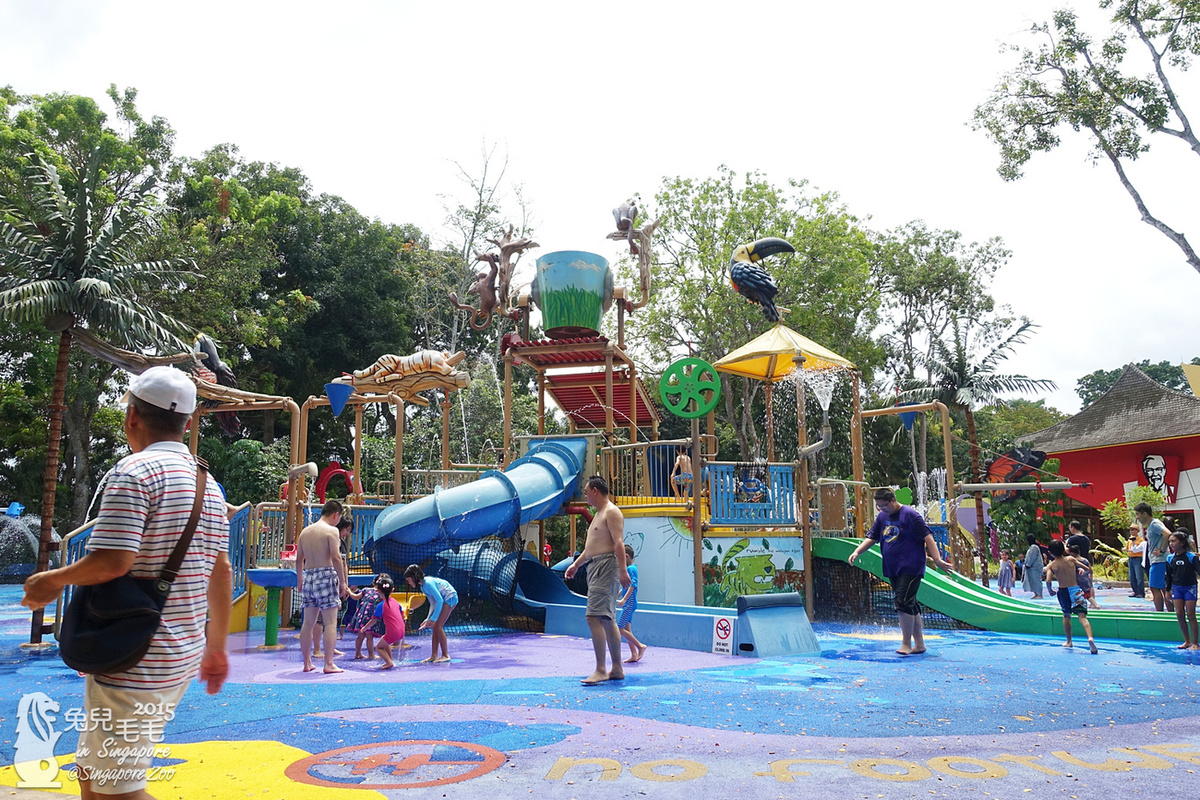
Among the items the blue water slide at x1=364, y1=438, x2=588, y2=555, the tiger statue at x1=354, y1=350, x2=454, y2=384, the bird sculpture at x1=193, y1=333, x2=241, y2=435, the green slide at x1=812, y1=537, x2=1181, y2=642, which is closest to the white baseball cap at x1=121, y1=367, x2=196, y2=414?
the blue water slide at x1=364, y1=438, x2=588, y2=555

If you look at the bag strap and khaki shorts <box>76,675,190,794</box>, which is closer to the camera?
khaki shorts <box>76,675,190,794</box>

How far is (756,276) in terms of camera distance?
655 inches

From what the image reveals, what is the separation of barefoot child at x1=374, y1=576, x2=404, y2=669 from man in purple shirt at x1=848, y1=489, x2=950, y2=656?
5238mm

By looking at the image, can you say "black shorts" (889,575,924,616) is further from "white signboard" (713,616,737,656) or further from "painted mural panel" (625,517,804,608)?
"painted mural panel" (625,517,804,608)

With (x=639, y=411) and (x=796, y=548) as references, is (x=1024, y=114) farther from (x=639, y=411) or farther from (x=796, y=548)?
(x=639, y=411)

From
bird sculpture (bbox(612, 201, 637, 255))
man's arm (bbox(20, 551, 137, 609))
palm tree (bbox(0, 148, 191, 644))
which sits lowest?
man's arm (bbox(20, 551, 137, 609))

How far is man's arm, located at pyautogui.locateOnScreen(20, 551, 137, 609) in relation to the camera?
7.89ft

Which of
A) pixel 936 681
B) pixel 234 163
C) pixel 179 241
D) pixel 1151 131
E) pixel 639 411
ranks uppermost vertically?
pixel 234 163

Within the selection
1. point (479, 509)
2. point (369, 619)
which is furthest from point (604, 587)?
point (479, 509)

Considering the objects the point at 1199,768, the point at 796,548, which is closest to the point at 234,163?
the point at 796,548

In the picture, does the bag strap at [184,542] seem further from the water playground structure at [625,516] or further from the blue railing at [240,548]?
the blue railing at [240,548]

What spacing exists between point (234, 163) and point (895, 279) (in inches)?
1060

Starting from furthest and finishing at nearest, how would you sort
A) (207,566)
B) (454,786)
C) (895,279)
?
(895,279), (454,786), (207,566)

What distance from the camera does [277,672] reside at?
26.9ft
